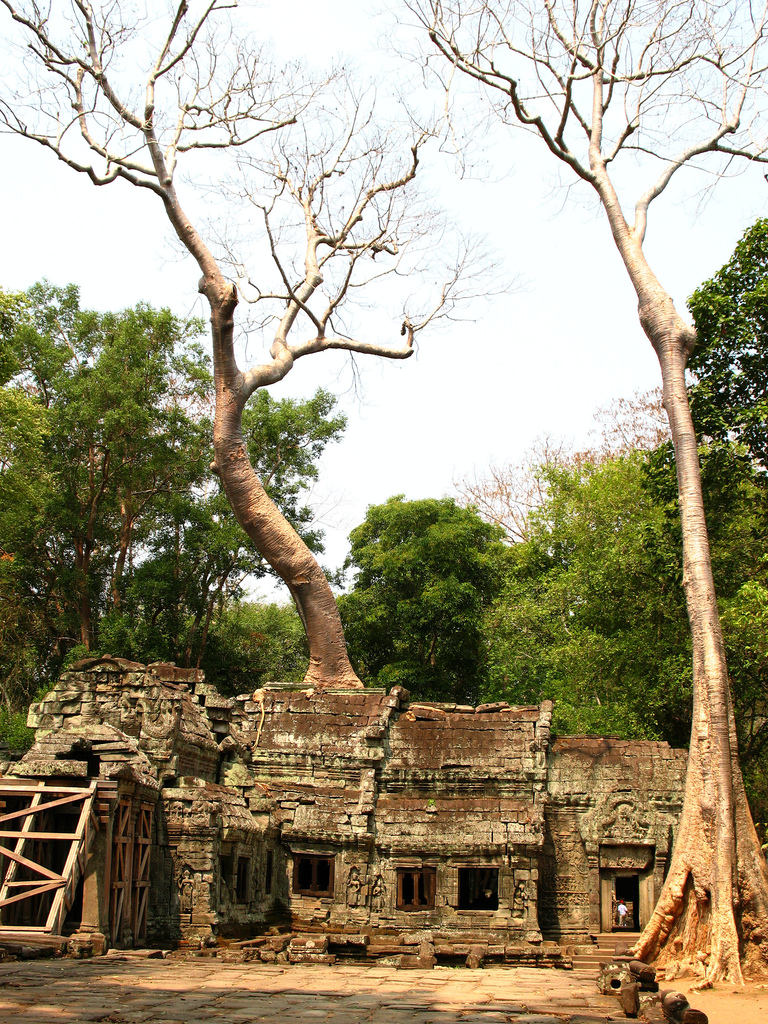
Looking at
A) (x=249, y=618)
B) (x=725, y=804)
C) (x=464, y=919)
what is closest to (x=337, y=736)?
(x=464, y=919)

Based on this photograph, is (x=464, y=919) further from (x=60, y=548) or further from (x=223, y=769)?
(x=60, y=548)

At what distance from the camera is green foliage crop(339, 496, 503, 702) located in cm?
2308

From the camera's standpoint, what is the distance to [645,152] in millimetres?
14945

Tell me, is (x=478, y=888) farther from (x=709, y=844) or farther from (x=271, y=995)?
(x=271, y=995)

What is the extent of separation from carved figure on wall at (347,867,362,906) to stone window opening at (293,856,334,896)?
35 cm

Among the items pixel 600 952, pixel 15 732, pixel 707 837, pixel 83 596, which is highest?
pixel 83 596

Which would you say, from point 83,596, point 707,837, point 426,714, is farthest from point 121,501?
point 707,837

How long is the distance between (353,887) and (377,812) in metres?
1.12

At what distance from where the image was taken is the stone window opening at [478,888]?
14.2 m

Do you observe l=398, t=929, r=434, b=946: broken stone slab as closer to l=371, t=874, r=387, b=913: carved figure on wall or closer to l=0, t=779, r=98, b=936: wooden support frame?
l=371, t=874, r=387, b=913: carved figure on wall

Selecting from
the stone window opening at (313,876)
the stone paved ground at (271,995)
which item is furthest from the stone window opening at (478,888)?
Result: the stone paved ground at (271,995)

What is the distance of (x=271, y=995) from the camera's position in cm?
794

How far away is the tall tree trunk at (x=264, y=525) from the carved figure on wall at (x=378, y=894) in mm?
4875

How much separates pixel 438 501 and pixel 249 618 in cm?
881
